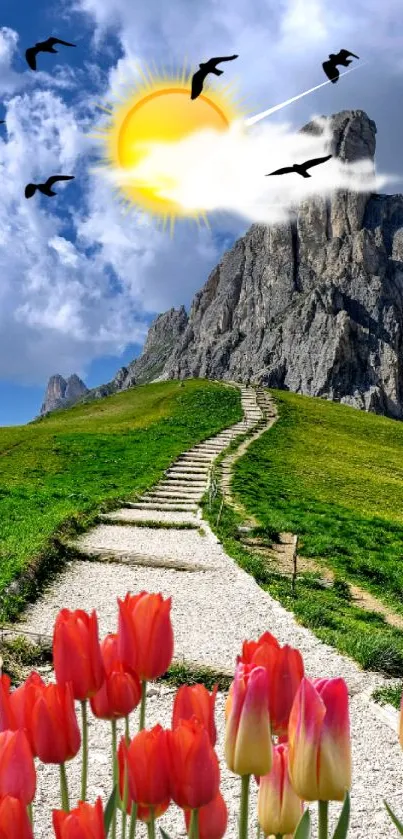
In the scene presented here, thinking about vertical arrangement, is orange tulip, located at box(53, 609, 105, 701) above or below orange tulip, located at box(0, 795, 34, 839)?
above

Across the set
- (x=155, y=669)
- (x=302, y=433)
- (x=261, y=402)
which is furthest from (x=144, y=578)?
(x=261, y=402)

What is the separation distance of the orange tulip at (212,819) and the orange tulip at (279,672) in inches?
11.4

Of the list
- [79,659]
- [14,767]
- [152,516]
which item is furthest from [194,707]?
[152,516]

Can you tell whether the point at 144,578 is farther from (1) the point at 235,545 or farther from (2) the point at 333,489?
(2) the point at 333,489

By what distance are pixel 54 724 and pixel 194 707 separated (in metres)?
0.39

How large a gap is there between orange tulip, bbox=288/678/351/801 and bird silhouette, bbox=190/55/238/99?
10.4ft

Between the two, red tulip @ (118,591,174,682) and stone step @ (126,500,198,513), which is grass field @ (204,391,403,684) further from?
red tulip @ (118,591,174,682)

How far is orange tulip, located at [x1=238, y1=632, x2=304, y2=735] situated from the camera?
6.15ft

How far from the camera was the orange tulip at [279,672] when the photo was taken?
1876mm

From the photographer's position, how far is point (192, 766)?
159 centimetres

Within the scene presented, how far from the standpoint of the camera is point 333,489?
89.9 ft

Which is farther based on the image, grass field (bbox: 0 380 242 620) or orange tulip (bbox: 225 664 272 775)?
grass field (bbox: 0 380 242 620)

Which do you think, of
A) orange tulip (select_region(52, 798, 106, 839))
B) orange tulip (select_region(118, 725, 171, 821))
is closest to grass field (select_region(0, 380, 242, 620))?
orange tulip (select_region(118, 725, 171, 821))

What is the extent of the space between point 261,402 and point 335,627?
43.5 metres
